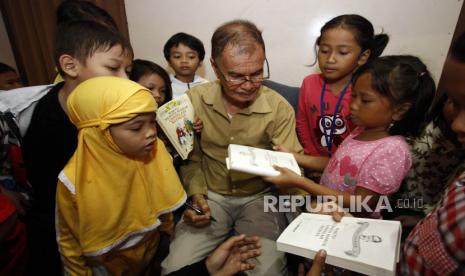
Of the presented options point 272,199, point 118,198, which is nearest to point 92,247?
point 118,198

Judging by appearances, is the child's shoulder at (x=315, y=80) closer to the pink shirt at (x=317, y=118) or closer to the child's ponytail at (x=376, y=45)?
the pink shirt at (x=317, y=118)

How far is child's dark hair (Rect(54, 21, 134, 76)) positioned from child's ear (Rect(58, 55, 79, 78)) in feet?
0.07

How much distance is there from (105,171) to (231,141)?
70 cm

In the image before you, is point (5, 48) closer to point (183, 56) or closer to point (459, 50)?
point (183, 56)

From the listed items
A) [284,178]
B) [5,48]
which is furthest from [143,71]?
[5,48]

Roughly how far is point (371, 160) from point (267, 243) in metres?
0.64

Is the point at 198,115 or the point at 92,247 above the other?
the point at 198,115

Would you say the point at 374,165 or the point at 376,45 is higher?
the point at 376,45

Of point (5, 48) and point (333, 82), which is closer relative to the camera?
point (333, 82)

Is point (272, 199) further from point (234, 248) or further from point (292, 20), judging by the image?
point (292, 20)

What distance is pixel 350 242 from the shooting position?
0.91 metres

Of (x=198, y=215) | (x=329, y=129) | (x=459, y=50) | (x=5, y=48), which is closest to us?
(x=459, y=50)

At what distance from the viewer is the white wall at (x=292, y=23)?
207 centimetres

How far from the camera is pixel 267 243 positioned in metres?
1.31
